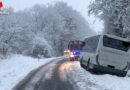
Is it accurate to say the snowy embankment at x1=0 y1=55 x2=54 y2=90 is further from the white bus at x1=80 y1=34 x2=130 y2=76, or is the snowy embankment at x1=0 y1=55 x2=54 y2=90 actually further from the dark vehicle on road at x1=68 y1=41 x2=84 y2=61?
the dark vehicle on road at x1=68 y1=41 x2=84 y2=61

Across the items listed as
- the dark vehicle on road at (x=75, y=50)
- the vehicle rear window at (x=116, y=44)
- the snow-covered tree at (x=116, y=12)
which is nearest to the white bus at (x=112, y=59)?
the vehicle rear window at (x=116, y=44)

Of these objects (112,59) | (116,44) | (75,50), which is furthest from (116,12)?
(75,50)

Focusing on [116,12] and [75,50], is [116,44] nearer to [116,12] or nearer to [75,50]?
[116,12]

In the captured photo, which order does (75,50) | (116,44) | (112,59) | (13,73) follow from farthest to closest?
(75,50) → (13,73) → (116,44) → (112,59)

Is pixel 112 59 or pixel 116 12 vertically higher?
pixel 116 12

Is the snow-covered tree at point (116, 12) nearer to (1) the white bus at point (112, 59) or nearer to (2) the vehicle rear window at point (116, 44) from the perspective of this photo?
(2) the vehicle rear window at point (116, 44)

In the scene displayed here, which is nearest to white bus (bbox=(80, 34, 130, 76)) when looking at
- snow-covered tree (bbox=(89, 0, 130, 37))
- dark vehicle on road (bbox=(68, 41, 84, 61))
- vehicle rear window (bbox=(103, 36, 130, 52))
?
vehicle rear window (bbox=(103, 36, 130, 52))

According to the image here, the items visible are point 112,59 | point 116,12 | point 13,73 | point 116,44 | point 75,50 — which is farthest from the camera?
point 75,50

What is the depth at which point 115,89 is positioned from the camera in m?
9.85

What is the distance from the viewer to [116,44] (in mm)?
14203

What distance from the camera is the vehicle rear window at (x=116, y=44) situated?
46.4ft

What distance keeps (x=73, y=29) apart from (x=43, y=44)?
23.0m

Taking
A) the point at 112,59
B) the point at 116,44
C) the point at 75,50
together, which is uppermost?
the point at 116,44

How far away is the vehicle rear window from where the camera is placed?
14141mm
